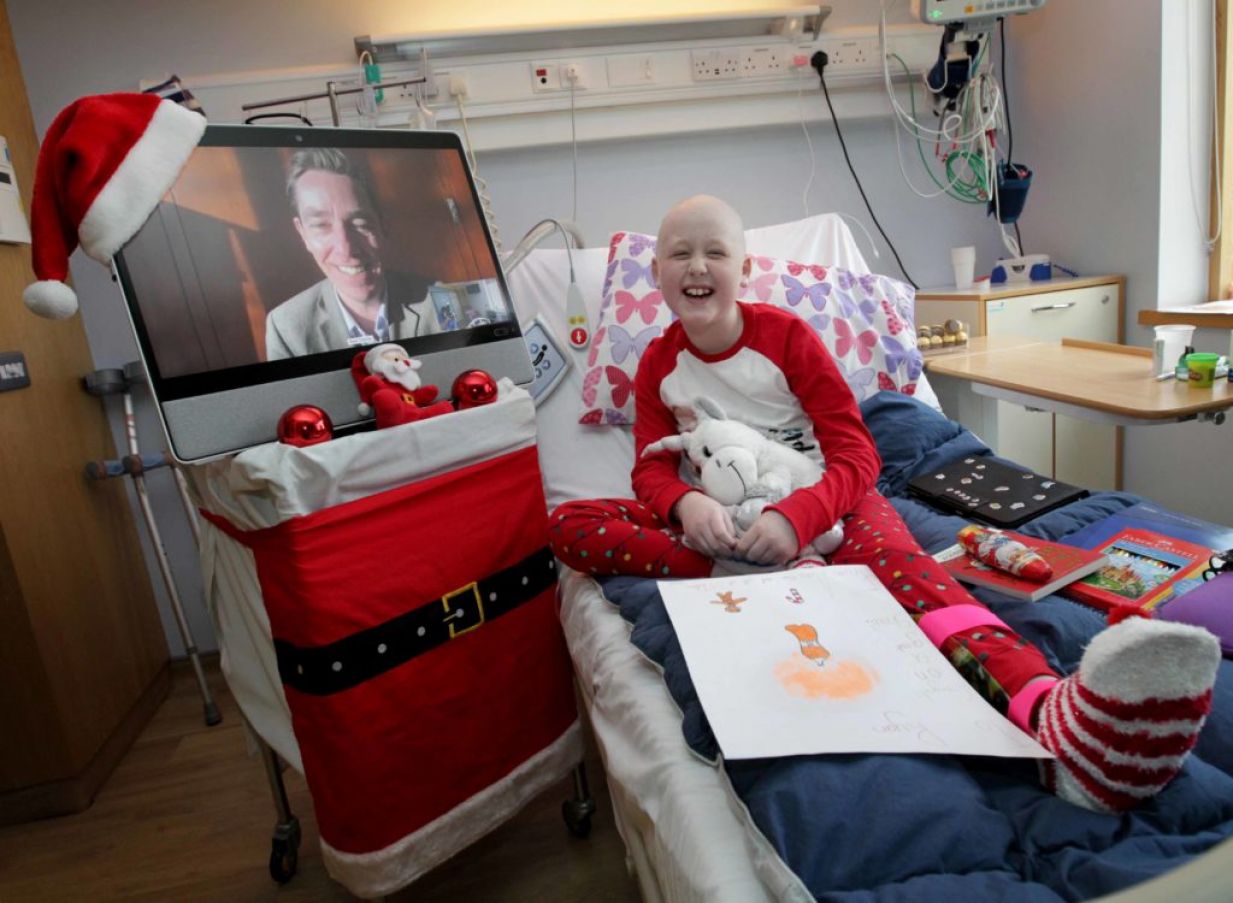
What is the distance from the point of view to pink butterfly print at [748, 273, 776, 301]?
1.61m

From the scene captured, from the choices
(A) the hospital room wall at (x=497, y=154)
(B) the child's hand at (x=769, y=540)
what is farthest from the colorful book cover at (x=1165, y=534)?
(A) the hospital room wall at (x=497, y=154)

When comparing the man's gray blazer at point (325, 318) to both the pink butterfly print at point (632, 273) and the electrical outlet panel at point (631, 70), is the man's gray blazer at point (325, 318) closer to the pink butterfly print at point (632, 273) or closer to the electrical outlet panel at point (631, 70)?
the pink butterfly print at point (632, 273)

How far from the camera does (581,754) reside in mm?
1349

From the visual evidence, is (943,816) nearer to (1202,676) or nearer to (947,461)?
(1202,676)

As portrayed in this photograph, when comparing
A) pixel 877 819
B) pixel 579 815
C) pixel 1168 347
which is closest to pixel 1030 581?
pixel 877 819

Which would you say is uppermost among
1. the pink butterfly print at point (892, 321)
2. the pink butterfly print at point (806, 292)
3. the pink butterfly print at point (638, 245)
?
Result: the pink butterfly print at point (638, 245)

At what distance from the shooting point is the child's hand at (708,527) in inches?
42.8

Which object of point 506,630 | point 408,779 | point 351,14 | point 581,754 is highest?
point 351,14

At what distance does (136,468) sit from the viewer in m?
1.90

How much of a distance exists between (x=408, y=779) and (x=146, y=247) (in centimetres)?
80

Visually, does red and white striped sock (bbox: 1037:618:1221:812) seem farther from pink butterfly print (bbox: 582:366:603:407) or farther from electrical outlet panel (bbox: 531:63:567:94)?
electrical outlet panel (bbox: 531:63:567:94)

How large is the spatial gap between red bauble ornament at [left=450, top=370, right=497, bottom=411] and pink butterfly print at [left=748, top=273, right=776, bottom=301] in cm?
67

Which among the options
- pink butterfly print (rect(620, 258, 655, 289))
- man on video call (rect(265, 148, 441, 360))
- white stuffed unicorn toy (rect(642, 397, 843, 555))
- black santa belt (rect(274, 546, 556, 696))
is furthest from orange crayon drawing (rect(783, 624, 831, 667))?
pink butterfly print (rect(620, 258, 655, 289))

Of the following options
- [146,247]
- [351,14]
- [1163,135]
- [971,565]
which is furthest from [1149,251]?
[146,247]
